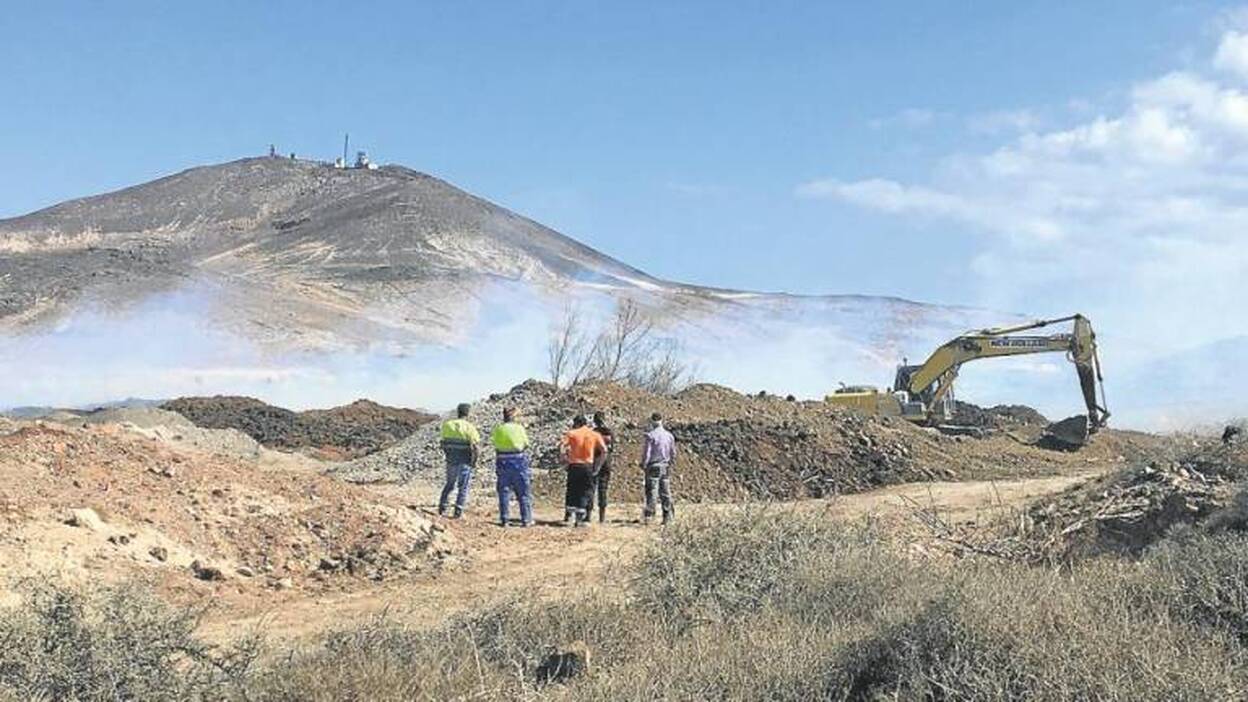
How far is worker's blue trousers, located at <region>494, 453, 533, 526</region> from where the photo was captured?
1658 cm

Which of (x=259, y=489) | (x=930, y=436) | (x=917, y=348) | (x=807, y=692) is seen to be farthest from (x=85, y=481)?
(x=917, y=348)

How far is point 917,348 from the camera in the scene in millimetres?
69562

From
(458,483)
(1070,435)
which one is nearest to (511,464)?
(458,483)

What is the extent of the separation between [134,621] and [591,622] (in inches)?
103

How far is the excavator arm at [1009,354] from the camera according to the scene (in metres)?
31.2

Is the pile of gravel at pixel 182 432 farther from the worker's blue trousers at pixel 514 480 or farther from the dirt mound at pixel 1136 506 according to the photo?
the dirt mound at pixel 1136 506

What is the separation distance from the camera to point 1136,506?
38.7ft

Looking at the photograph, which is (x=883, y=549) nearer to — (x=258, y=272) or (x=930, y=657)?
(x=930, y=657)

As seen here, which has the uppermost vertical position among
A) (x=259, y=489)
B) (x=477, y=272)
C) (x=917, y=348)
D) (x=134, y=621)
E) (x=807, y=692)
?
(x=477, y=272)

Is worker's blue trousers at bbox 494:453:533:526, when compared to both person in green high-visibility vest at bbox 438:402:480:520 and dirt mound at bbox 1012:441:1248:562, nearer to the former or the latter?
person in green high-visibility vest at bbox 438:402:480:520

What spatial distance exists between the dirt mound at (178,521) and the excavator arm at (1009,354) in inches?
831

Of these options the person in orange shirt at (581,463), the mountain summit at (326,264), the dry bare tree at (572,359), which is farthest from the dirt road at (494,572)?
the mountain summit at (326,264)

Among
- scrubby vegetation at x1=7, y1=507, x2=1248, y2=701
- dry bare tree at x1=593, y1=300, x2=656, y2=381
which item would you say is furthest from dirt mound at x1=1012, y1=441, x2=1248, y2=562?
dry bare tree at x1=593, y1=300, x2=656, y2=381

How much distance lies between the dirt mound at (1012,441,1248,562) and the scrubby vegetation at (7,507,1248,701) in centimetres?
268
